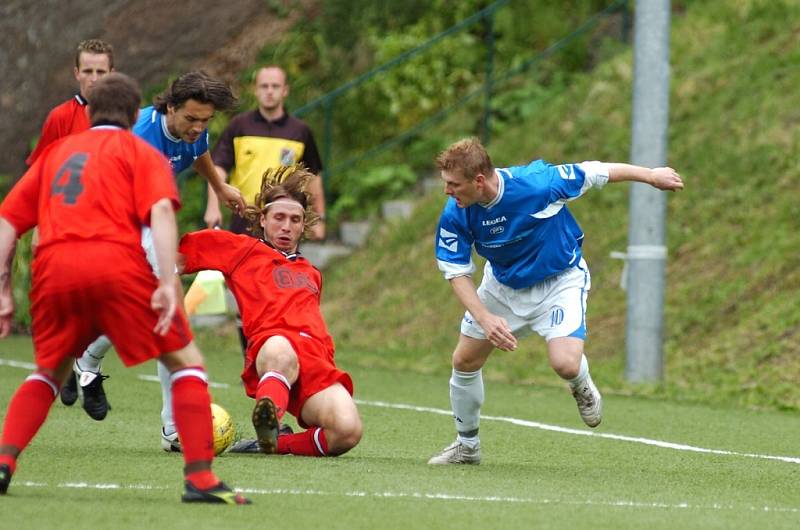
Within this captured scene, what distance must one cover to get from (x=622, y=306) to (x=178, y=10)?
28.4ft

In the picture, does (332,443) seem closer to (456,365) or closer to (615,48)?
(456,365)

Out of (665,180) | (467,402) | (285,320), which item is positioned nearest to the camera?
(665,180)

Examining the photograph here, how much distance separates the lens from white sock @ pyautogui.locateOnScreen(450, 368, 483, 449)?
7.58m

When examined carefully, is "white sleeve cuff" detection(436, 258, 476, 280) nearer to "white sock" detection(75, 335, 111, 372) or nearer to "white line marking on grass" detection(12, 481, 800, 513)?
"white line marking on grass" detection(12, 481, 800, 513)

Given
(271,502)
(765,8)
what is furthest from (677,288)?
(271,502)

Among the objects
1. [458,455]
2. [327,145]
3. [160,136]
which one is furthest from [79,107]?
[327,145]

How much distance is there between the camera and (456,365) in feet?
25.0

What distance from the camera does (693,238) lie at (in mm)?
13977

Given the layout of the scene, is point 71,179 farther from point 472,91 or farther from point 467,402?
point 472,91

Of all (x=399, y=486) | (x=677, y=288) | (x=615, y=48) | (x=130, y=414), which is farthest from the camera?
(x=615, y=48)

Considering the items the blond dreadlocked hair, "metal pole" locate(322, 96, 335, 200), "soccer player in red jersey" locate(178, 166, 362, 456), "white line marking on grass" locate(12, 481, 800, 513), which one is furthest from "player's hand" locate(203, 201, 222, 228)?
"metal pole" locate(322, 96, 335, 200)

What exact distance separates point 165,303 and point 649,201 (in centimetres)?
738

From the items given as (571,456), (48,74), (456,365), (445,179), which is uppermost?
(48,74)

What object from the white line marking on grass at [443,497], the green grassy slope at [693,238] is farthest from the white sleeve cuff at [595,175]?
the green grassy slope at [693,238]
